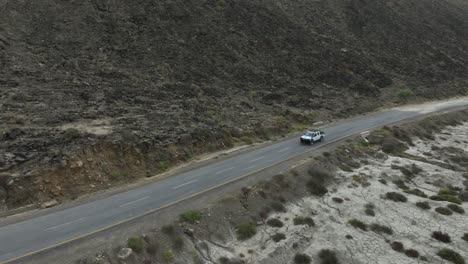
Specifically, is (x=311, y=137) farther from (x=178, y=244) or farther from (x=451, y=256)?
(x=178, y=244)

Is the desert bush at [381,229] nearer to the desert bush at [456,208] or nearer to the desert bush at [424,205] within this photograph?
the desert bush at [424,205]

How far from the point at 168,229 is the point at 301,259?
8.49m

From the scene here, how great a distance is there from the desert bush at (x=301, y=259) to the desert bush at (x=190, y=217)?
6.69m

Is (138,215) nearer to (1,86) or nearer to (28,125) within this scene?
(28,125)

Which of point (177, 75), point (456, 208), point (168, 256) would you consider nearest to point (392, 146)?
point (456, 208)

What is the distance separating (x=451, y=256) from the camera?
77.3 ft

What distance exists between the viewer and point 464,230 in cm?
2659

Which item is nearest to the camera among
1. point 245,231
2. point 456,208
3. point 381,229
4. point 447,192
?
point 245,231

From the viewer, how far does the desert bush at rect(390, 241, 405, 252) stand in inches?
963

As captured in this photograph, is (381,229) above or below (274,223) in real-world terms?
above

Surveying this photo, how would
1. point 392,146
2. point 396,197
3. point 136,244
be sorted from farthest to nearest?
point 392,146 → point 396,197 → point 136,244

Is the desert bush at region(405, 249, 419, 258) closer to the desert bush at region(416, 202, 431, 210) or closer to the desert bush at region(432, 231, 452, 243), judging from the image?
the desert bush at region(432, 231, 452, 243)

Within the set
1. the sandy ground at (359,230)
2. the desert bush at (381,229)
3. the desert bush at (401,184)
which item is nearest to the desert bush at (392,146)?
the sandy ground at (359,230)

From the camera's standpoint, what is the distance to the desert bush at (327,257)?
75.7 feet
